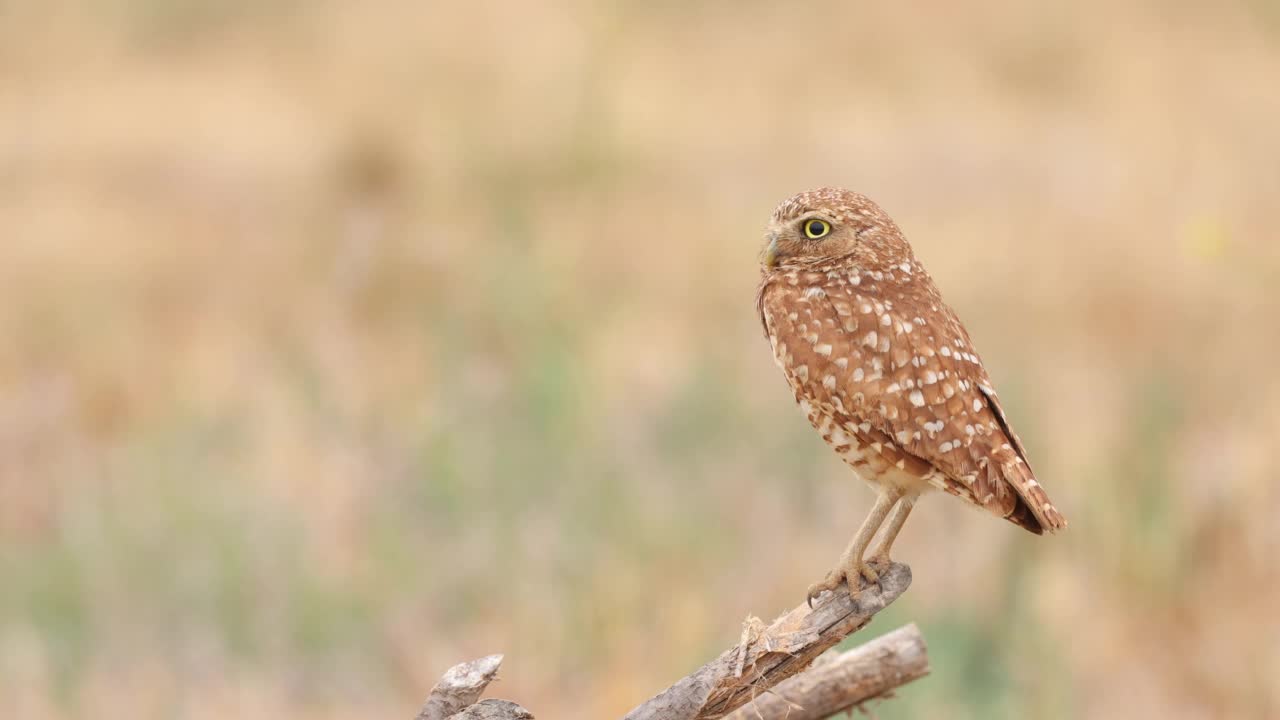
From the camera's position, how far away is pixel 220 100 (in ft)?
49.7

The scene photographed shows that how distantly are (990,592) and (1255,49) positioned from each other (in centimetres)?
1151

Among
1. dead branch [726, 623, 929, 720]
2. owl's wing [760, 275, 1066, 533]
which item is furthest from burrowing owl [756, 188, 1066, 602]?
dead branch [726, 623, 929, 720]

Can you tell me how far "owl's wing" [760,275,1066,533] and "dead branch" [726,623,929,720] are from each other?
312 mm

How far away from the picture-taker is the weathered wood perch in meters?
2.55

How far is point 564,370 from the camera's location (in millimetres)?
6484

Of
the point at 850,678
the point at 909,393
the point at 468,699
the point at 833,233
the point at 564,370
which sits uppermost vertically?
the point at 564,370

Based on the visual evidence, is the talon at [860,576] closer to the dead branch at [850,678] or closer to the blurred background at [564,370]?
the dead branch at [850,678]

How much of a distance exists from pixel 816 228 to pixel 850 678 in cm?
89

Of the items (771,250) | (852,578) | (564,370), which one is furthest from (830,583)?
(564,370)

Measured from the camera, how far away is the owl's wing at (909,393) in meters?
2.71

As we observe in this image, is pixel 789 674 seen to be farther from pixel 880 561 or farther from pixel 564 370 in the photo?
pixel 564 370

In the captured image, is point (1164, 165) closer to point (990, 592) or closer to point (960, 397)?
point (990, 592)

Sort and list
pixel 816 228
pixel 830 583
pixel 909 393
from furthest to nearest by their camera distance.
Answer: pixel 830 583 < pixel 816 228 < pixel 909 393

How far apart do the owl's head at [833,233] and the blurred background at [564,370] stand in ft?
4.78
